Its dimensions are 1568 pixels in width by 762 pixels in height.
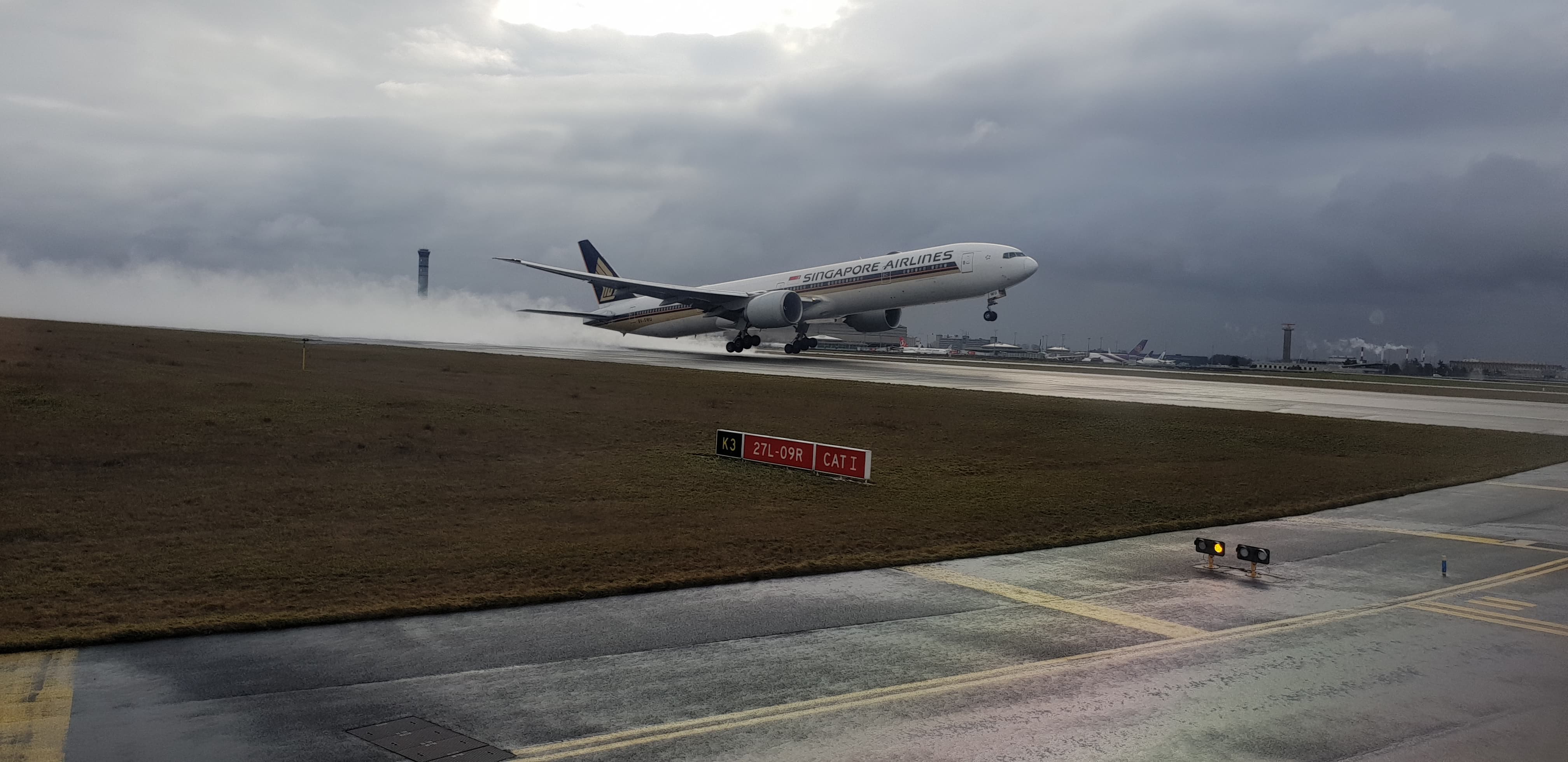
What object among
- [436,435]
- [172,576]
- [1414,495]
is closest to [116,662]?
[172,576]

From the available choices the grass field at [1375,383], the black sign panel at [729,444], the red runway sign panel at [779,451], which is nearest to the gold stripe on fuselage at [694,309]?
the grass field at [1375,383]

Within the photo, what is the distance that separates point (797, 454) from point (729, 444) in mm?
1780

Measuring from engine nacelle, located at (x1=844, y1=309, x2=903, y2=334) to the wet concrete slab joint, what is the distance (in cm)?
5390

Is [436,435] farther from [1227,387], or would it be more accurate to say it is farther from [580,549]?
[1227,387]

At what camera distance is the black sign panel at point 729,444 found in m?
20.9

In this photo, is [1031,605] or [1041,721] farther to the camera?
[1031,605]

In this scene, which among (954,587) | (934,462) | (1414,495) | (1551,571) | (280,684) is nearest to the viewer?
(280,684)

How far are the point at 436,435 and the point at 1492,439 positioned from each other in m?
31.7

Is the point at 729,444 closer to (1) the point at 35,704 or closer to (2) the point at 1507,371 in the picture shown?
(1) the point at 35,704

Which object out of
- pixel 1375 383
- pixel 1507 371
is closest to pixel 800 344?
pixel 1375 383

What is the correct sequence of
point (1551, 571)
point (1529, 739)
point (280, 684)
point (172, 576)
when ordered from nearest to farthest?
point (1529, 739) < point (280, 684) < point (172, 576) < point (1551, 571)

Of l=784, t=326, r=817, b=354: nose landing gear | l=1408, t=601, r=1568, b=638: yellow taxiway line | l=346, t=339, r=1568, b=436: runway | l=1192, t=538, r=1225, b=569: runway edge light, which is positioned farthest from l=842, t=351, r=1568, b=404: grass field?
l=1408, t=601, r=1568, b=638: yellow taxiway line

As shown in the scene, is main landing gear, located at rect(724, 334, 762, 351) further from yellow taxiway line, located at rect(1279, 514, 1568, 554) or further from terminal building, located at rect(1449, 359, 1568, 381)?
terminal building, located at rect(1449, 359, 1568, 381)

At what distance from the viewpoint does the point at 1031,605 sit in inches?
432
